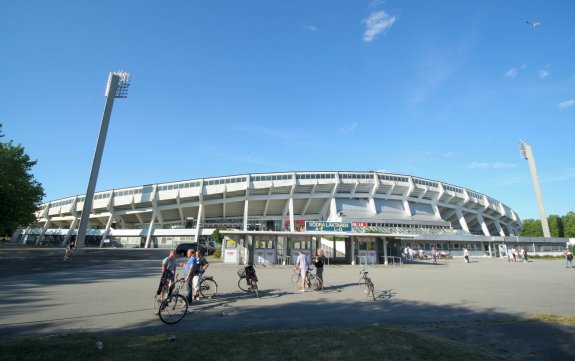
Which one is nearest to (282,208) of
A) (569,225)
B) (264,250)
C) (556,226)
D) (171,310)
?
(264,250)

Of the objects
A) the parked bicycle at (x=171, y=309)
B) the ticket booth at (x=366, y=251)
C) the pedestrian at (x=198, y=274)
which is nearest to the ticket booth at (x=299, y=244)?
the ticket booth at (x=366, y=251)

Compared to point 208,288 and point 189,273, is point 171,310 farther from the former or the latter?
point 208,288

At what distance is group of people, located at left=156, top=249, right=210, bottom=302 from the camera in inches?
351

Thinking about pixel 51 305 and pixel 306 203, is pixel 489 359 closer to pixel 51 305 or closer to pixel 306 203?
pixel 51 305

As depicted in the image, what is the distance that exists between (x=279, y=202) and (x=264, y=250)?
127 ft

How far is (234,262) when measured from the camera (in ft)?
87.5

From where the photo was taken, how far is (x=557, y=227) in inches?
3440

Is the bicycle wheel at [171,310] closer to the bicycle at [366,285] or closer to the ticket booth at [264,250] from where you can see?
the bicycle at [366,285]

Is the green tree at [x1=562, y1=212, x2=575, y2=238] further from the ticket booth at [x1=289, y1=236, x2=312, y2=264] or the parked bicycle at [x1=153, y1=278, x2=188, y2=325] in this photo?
the parked bicycle at [x1=153, y1=278, x2=188, y2=325]

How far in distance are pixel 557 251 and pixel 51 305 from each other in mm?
75313

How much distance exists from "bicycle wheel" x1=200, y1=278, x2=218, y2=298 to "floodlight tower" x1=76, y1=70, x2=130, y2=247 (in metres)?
35.8

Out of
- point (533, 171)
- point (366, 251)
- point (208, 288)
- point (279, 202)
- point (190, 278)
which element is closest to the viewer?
point (190, 278)

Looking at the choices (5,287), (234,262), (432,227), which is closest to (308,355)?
(5,287)

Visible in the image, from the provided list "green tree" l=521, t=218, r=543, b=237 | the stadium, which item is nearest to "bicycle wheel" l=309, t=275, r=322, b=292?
the stadium
